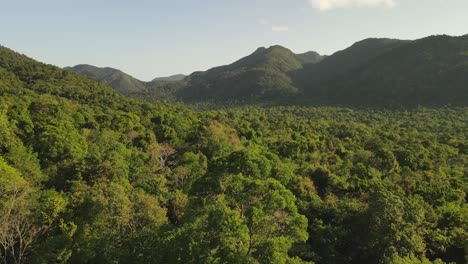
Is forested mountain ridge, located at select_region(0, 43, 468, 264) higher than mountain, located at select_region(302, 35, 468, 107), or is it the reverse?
mountain, located at select_region(302, 35, 468, 107)

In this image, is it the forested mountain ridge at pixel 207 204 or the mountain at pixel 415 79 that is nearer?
the forested mountain ridge at pixel 207 204

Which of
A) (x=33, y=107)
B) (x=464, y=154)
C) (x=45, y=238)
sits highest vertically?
(x=33, y=107)

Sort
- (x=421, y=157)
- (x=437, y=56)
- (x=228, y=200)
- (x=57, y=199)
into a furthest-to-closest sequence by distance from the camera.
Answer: (x=437, y=56), (x=421, y=157), (x=57, y=199), (x=228, y=200)

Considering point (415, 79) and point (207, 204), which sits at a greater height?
point (415, 79)

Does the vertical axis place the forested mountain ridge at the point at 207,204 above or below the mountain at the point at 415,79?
below

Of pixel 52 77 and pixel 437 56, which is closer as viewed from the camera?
pixel 52 77

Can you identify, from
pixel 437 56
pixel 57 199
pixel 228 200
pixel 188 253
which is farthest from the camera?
pixel 437 56

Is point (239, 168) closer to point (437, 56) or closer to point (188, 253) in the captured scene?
point (188, 253)

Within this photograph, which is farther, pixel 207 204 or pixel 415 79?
pixel 415 79

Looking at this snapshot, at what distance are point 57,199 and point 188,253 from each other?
10.2 metres

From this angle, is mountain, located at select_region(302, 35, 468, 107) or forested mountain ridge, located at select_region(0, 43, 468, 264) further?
mountain, located at select_region(302, 35, 468, 107)

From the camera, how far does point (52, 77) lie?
324ft

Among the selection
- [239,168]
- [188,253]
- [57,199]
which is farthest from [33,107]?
[188,253]

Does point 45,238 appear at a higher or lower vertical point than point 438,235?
higher
